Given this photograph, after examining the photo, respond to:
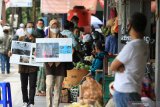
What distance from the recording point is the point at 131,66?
19.8 ft

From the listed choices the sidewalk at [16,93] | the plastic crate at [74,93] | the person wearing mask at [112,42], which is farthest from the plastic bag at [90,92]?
the person wearing mask at [112,42]

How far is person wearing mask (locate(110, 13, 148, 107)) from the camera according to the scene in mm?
5969

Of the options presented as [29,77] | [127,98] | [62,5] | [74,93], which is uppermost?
[62,5]

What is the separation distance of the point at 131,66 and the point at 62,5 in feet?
54.2

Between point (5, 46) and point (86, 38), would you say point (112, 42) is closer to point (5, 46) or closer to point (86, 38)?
point (86, 38)

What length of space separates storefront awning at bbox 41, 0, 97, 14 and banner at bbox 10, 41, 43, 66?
380 inches

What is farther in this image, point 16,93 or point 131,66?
point 16,93

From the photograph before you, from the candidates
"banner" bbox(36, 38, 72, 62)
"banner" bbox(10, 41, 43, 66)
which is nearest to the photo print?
"banner" bbox(36, 38, 72, 62)

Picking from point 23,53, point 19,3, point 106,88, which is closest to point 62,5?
point 19,3

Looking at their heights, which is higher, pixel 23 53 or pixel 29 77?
pixel 23 53

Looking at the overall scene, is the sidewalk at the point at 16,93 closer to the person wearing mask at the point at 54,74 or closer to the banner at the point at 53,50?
the person wearing mask at the point at 54,74

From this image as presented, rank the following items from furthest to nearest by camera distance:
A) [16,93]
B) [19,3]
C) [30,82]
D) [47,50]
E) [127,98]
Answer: [19,3] → [16,93] → [30,82] → [47,50] → [127,98]

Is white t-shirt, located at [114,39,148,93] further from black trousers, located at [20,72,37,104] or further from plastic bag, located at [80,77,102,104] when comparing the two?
black trousers, located at [20,72,37,104]

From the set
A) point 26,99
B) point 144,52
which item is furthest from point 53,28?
point 144,52
